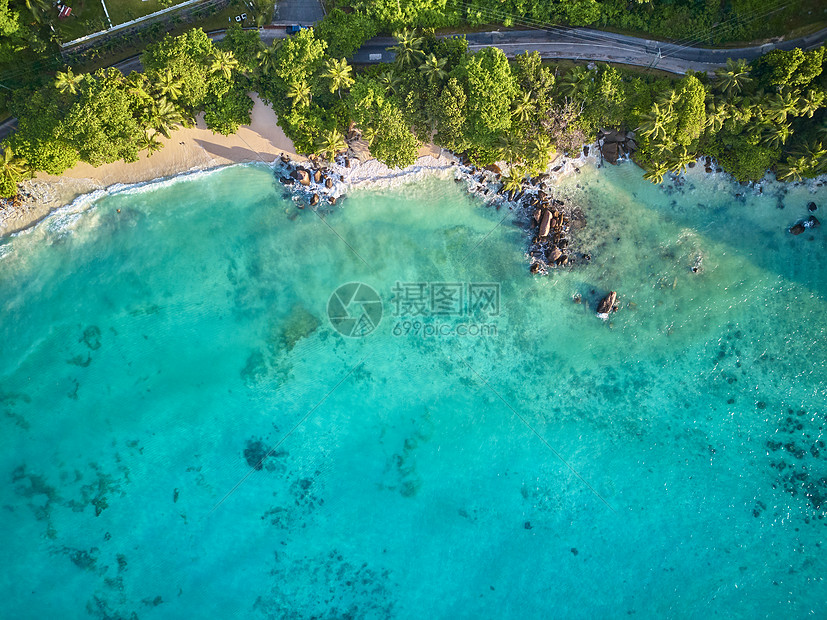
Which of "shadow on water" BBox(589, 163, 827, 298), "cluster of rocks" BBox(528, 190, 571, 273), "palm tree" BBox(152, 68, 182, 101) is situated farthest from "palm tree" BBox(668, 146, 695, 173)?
"palm tree" BBox(152, 68, 182, 101)

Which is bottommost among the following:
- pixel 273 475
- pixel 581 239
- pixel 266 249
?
pixel 273 475

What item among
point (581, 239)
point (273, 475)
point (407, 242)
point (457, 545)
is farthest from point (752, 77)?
point (273, 475)

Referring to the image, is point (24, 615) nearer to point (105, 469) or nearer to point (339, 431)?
point (105, 469)

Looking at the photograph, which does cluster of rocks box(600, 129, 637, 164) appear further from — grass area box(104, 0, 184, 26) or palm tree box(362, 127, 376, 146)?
grass area box(104, 0, 184, 26)

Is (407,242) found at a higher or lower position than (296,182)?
lower

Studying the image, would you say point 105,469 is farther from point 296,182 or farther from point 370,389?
point 296,182

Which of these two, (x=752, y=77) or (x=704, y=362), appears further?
(x=704, y=362)

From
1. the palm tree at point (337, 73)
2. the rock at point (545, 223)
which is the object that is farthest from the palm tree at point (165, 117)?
the rock at point (545, 223)
